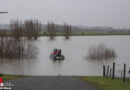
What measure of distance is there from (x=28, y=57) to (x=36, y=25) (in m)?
21.2

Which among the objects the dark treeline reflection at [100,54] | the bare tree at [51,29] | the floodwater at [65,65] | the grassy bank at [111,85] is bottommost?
the floodwater at [65,65]

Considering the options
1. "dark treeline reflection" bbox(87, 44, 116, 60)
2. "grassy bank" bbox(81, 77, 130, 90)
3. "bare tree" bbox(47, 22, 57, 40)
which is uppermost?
"bare tree" bbox(47, 22, 57, 40)

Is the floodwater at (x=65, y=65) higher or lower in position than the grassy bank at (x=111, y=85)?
lower

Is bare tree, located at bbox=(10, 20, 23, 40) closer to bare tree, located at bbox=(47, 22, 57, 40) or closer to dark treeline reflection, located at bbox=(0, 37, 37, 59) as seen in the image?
dark treeline reflection, located at bbox=(0, 37, 37, 59)

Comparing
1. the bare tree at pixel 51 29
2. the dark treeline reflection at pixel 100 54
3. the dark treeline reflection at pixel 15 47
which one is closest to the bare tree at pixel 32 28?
the bare tree at pixel 51 29

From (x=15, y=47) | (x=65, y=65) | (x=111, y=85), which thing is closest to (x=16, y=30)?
(x=15, y=47)

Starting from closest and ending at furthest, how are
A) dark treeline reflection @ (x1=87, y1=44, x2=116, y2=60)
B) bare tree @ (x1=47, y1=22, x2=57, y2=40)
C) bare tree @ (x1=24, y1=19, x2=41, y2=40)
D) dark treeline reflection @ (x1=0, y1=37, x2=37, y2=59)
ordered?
dark treeline reflection @ (x1=87, y1=44, x2=116, y2=60) → dark treeline reflection @ (x1=0, y1=37, x2=37, y2=59) → bare tree @ (x1=24, y1=19, x2=41, y2=40) → bare tree @ (x1=47, y1=22, x2=57, y2=40)

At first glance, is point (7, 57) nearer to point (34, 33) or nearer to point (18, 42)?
point (18, 42)

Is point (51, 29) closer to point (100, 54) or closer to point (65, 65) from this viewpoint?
point (100, 54)

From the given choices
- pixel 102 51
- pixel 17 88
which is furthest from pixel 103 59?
pixel 17 88

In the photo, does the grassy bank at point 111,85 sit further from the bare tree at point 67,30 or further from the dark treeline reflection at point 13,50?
the bare tree at point 67,30

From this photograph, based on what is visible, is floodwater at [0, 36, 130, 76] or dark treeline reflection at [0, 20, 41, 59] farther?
dark treeline reflection at [0, 20, 41, 59]

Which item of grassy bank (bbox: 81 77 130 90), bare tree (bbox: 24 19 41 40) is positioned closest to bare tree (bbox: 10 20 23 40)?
bare tree (bbox: 24 19 41 40)

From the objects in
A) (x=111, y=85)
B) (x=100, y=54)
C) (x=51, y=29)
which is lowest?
(x=100, y=54)
